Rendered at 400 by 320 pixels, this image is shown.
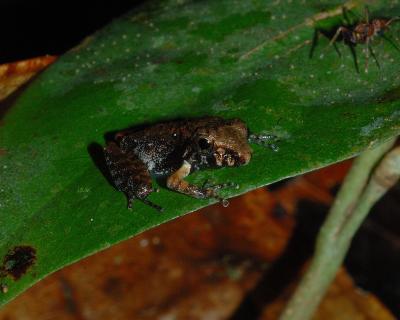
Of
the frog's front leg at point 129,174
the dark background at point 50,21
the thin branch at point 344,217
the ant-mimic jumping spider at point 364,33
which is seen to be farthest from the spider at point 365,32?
the dark background at point 50,21

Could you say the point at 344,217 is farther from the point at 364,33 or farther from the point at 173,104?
the point at 173,104

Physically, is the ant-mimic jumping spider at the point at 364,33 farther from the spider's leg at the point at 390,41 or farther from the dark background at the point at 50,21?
the dark background at the point at 50,21

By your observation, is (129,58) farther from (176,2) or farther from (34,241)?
(34,241)

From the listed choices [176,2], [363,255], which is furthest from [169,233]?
[176,2]

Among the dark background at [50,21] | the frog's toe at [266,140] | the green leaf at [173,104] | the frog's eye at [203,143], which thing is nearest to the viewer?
the green leaf at [173,104]

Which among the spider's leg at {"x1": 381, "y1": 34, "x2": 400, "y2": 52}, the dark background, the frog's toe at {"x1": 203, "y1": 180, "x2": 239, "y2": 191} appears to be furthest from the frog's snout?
the dark background

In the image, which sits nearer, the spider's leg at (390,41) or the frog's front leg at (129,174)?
the frog's front leg at (129,174)

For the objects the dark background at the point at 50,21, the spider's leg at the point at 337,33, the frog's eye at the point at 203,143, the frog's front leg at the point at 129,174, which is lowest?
the dark background at the point at 50,21
